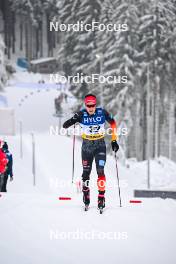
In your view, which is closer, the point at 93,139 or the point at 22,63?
the point at 93,139

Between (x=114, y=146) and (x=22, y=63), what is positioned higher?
(x=22, y=63)

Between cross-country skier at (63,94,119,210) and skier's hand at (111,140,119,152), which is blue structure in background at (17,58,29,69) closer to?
cross-country skier at (63,94,119,210)

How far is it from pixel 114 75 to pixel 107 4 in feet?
15.9

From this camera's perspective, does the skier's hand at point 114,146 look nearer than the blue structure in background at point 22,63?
Yes

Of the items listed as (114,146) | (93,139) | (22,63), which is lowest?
(114,146)

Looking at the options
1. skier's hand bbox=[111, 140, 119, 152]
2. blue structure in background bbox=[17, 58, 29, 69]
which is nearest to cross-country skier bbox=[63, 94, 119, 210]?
skier's hand bbox=[111, 140, 119, 152]

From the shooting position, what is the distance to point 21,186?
39.1ft

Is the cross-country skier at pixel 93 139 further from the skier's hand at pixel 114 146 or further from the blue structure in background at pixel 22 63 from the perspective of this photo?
the blue structure in background at pixel 22 63

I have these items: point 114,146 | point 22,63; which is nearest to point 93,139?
point 114,146

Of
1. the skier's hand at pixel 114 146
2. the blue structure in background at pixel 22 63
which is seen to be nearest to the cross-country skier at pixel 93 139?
the skier's hand at pixel 114 146

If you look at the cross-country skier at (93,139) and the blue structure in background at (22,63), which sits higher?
the blue structure in background at (22,63)

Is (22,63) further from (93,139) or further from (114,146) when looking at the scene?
(114,146)

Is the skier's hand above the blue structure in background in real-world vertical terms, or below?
below

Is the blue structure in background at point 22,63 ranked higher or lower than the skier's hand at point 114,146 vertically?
higher
